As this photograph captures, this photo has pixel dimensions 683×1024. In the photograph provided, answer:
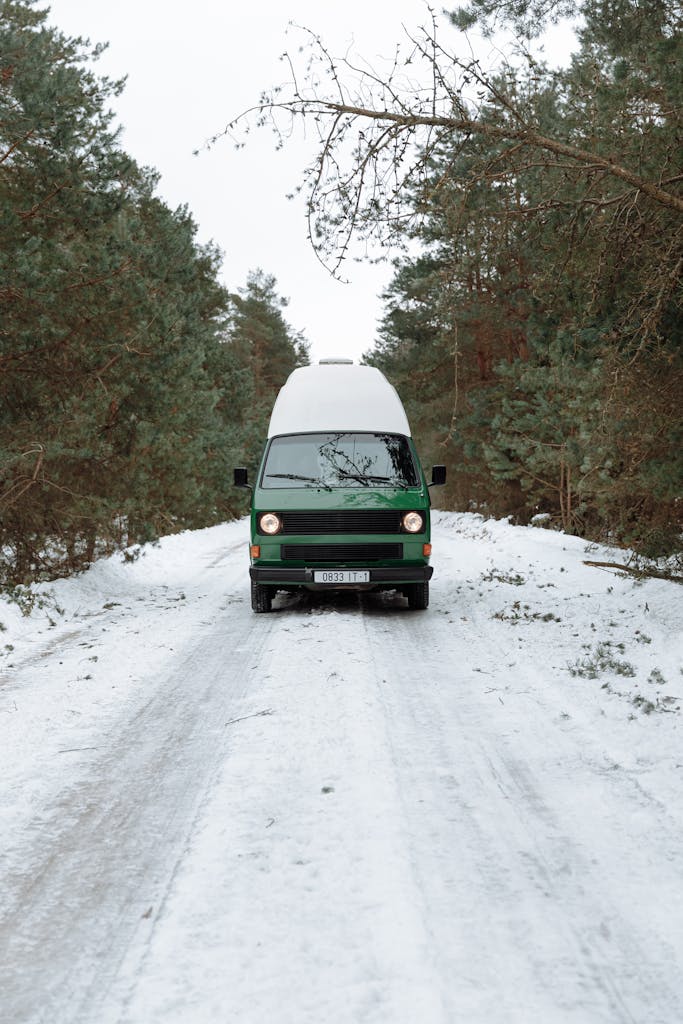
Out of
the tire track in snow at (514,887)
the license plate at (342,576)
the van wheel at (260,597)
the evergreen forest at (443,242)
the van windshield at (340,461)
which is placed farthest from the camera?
the van windshield at (340,461)

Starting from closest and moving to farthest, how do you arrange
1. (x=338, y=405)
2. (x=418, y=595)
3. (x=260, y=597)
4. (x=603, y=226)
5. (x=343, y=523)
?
(x=603, y=226)
(x=343, y=523)
(x=260, y=597)
(x=418, y=595)
(x=338, y=405)

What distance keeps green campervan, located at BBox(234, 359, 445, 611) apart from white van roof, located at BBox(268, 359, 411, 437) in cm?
12

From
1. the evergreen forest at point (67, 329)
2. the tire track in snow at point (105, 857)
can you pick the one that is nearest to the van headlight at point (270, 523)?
the evergreen forest at point (67, 329)

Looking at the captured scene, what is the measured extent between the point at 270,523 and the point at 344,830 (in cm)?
636

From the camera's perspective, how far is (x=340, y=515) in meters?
9.89

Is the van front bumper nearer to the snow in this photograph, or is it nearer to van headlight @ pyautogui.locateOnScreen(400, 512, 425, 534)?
van headlight @ pyautogui.locateOnScreen(400, 512, 425, 534)

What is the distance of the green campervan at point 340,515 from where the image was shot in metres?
9.82

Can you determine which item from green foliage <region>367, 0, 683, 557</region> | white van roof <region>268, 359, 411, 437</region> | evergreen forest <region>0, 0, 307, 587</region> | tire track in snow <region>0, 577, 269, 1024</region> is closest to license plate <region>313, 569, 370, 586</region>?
white van roof <region>268, 359, 411, 437</region>

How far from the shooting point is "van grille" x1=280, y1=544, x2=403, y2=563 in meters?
9.82

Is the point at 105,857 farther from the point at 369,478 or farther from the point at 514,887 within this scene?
the point at 369,478

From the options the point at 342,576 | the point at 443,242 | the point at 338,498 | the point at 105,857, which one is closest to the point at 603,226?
the point at 443,242

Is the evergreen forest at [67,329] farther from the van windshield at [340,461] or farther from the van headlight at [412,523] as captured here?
the van headlight at [412,523]

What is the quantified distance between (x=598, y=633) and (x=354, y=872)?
18.4 ft

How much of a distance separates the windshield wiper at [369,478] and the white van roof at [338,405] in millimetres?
822
